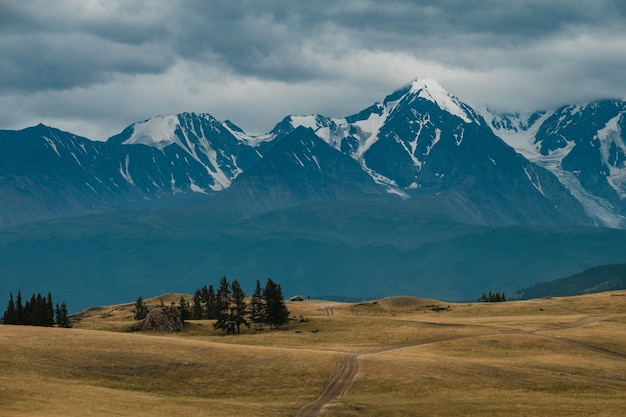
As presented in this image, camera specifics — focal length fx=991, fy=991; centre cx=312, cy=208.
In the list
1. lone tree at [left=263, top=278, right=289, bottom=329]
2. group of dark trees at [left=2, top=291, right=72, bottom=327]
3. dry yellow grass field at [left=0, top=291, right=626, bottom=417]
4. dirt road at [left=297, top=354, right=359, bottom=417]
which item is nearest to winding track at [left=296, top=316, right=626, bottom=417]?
dirt road at [left=297, top=354, right=359, bottom=417]

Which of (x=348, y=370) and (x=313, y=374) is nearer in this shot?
(x=313, y=374)

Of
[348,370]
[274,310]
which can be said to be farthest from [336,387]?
[274,310]

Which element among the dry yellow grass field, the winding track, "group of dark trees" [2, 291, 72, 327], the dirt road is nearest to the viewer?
the dry yellow grass field

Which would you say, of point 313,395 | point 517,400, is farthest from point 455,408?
point 313,395

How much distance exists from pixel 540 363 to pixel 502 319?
59105 millimetres

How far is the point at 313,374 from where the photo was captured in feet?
379

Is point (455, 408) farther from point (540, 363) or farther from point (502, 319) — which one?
point (502, 319)

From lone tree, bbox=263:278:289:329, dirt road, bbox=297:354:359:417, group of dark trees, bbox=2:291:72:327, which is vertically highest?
group of dark trees, bbox=2:291:72:327

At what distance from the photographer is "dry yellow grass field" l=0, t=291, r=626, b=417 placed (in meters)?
98.1

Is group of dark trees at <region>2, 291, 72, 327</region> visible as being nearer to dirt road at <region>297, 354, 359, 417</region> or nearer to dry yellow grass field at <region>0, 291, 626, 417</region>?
dry yellow grass field at <region>0, 291, 626, 417</region>

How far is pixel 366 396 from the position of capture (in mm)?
106250

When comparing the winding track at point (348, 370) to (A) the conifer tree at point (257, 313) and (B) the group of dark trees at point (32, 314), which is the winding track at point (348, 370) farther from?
(B) the group of dark trees at point (32, 314)

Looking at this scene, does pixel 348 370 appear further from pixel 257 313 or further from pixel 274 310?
pixel 257 313

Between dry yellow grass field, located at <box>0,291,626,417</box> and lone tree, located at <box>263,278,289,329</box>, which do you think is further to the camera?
lone tree, located at <box>263,278,289,329</box>
